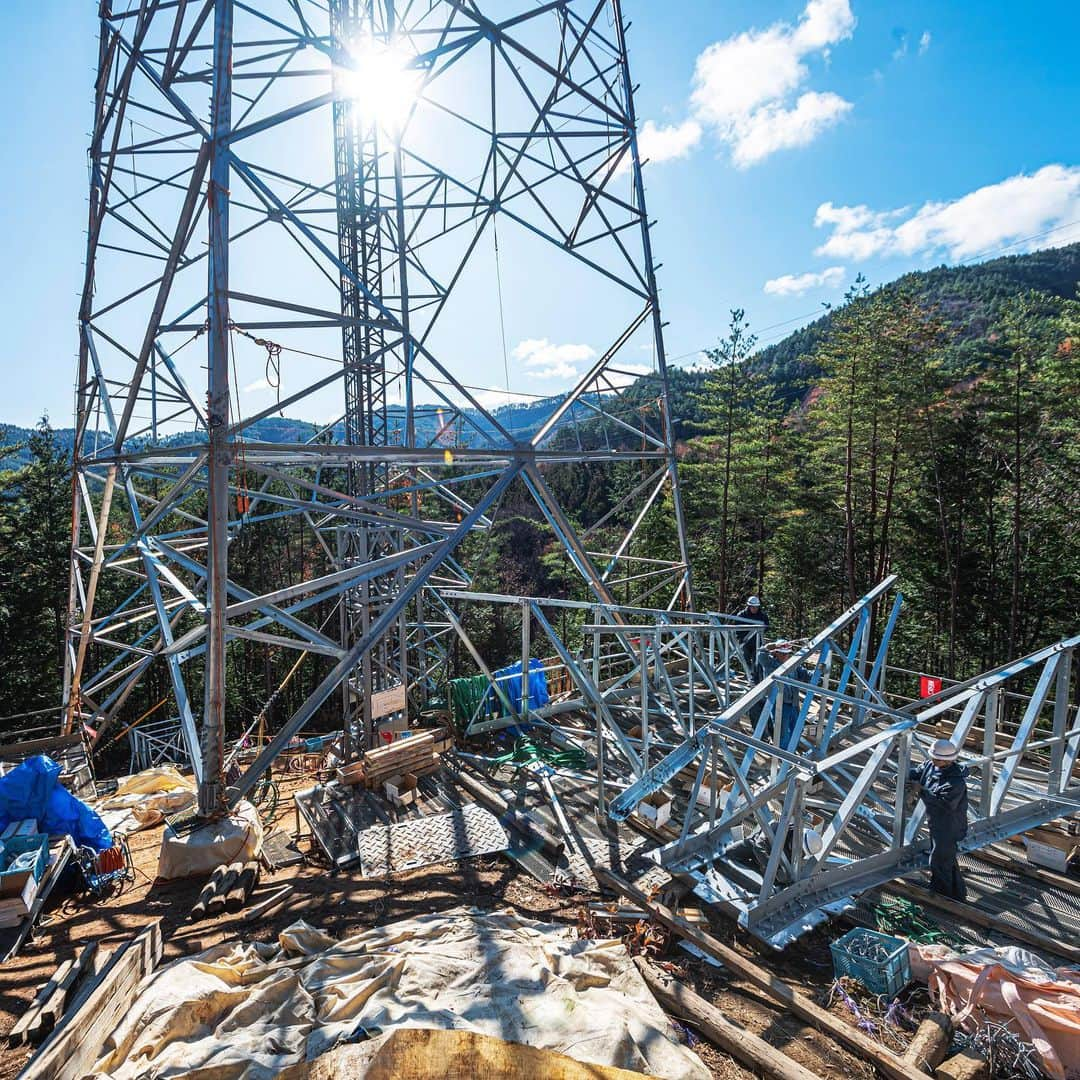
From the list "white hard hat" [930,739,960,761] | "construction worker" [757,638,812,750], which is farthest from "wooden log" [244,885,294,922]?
"construction worker" [757,638,812,750]

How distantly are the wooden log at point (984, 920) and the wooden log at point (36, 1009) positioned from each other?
23.7 feet

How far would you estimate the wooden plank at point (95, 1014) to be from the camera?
354 cm

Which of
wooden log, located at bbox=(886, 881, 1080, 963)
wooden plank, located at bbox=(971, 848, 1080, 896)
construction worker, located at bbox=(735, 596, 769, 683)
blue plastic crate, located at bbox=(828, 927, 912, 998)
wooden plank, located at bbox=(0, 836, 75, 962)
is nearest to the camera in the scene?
blue plastic crate, located at bbox=(828, 927, 912, 998)

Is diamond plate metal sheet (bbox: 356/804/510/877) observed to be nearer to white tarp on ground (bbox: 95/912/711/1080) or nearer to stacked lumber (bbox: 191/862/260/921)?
stacked lumber (bbox: 191/862/260/921)

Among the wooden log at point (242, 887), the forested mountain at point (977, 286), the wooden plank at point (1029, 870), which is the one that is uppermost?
the forested mountain at point (977, 286)

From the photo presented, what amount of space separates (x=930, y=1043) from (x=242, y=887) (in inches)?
229

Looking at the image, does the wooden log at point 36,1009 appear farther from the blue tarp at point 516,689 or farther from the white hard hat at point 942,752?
the white hard hat at point 942,752

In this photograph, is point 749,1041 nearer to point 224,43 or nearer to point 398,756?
point 398,756

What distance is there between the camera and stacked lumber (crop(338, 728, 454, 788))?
8758mm

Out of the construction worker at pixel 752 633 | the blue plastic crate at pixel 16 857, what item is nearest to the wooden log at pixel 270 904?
the blue plastic crate at pixel 16 857

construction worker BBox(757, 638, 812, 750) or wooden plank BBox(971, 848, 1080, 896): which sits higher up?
construction worker BBox(757, 638, 812, 750)

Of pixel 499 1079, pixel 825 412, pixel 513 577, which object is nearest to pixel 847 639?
pixel 825 412

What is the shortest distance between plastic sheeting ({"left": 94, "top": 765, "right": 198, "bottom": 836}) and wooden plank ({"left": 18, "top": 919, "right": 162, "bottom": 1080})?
3.21 metres

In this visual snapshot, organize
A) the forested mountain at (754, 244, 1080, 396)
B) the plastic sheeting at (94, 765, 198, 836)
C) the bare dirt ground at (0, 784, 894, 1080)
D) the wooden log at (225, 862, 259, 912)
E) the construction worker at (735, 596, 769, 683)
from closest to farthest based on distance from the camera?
the bare dirt ground at (0, 784, 894, 1080)
the wooden log at (225, 862, 259, 912)
the plastic sheeting at (94, 765, 198, 836)
the construction worker at (735, 596, 769, 683)
the forested mountain at (754, 244, 1080, 396)
